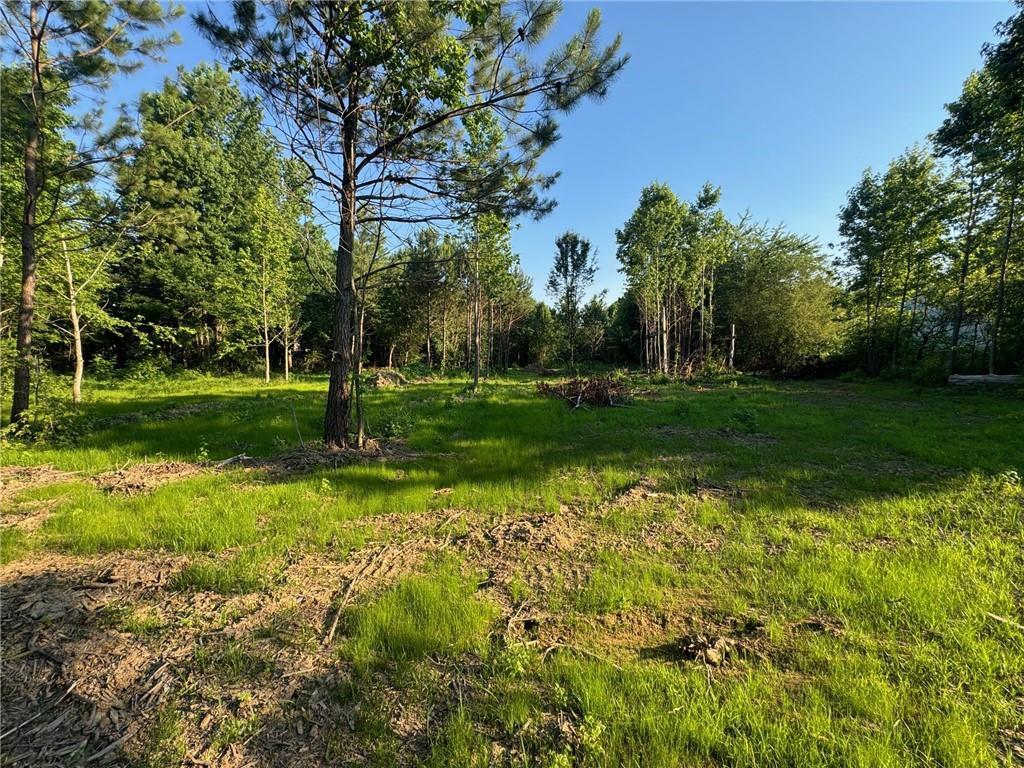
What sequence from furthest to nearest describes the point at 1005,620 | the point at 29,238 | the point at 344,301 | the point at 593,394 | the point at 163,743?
1. the point at 593,394
2. the point at 29,238
3. the point at 344,301
4. the point at 1005,620
5. the point at 163,743

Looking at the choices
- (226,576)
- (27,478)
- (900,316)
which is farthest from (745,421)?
(900,316)

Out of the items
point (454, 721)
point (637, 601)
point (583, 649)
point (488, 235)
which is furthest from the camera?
point (488, 235)

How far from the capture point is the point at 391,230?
6.56 meters

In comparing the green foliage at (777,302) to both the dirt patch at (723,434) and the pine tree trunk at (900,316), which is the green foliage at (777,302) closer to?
the pine tree trunk at (900,316)

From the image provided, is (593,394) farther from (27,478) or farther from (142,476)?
(27,478)

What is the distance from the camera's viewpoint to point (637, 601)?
289cm

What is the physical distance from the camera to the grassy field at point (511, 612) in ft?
6.04

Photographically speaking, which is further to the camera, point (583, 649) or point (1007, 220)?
point (1007, 220)

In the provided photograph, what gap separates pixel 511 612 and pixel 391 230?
6.14 meters

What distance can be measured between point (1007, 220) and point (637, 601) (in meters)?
23.4

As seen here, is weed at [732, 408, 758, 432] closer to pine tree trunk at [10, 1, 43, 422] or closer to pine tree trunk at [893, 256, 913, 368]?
pine tree trunk at [10, 1, 43, 422]

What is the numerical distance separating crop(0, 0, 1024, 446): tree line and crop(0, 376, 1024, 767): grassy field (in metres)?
3.00

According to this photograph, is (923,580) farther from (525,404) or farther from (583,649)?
(525,404)

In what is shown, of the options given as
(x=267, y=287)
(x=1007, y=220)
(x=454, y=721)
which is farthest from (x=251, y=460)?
(x=1007, y=220)
